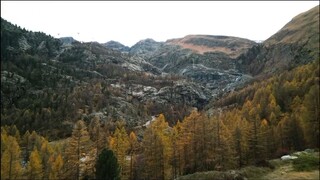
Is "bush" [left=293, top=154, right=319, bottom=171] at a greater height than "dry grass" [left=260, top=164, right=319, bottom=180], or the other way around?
"bush" [left=293, top=154, right=319, bottom=171]

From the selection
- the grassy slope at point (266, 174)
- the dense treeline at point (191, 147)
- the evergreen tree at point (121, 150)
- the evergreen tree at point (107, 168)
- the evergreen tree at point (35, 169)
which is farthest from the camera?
the evergreen tree at point (121, 150)

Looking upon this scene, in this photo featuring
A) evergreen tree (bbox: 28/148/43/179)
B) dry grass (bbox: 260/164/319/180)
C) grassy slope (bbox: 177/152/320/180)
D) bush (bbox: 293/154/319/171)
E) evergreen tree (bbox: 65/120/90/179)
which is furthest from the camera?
evergreen tree (bbox: 65/120/90/179)

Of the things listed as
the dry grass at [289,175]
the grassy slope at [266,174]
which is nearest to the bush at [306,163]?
the grassy slope at [266,174]

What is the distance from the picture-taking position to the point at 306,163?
221 ft

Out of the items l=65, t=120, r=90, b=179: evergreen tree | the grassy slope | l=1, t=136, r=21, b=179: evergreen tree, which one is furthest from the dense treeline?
l=1, t=136, r=21, b=179: evergreen tree

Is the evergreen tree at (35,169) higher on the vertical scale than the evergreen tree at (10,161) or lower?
lower

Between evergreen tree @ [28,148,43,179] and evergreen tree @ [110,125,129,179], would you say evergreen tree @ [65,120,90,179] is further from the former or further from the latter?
evergreen tree @ [110,125,129,179]

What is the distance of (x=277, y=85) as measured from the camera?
575ft

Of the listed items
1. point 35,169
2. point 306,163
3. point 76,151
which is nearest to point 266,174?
point 306,163

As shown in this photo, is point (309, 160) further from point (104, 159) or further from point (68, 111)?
point (68, 111)

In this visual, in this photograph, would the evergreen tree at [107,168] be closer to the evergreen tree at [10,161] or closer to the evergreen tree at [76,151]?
the evergreen tree at [10,161]

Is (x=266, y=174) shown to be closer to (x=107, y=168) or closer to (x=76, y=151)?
(x=107, y=168)

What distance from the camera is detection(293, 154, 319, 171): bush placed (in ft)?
214

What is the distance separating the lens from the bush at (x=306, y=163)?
6538 centimetres
